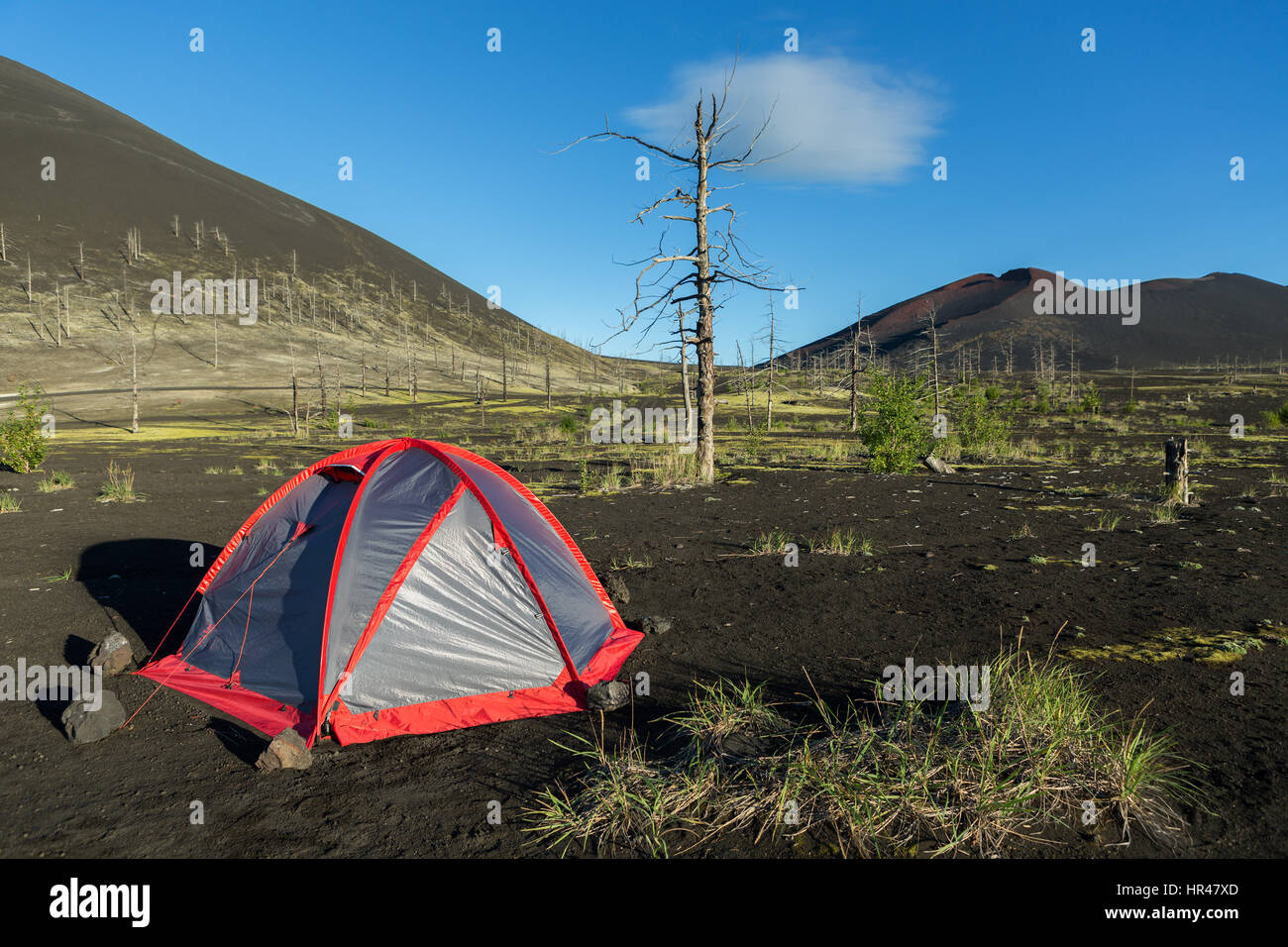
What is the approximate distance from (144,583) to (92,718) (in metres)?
4.63

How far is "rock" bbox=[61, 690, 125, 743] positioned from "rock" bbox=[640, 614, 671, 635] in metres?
4.34

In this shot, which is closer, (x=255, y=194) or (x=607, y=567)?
(x=607, y=567)

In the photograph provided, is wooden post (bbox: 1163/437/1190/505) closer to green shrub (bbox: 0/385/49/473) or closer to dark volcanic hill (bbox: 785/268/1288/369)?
green shrub (bbox: 0/385/49/473)

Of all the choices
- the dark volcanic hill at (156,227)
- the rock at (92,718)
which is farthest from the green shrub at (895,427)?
Result: the dark volcanic hill at (156,227)

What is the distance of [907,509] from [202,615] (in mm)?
11443

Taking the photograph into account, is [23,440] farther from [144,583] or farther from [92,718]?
[92,718]

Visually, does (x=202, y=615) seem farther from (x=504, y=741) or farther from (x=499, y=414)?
(x=499, y=414)

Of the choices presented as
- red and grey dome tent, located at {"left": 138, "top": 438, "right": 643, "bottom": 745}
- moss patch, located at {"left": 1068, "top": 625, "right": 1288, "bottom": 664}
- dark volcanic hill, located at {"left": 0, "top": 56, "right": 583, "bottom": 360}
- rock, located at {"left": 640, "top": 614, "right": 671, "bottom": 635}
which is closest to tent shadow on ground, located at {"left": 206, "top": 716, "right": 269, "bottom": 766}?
red and grey dome tent, located at {"left": 138, "top": 438, "right": 643, "bottom": 745}

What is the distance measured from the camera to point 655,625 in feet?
22.7

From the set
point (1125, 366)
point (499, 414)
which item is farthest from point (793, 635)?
point (1125, 366)

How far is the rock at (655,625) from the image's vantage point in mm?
6878

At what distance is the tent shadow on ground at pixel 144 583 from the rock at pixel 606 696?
4248 mm

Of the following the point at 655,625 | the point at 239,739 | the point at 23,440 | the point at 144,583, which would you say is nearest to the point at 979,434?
the point at 655,625
